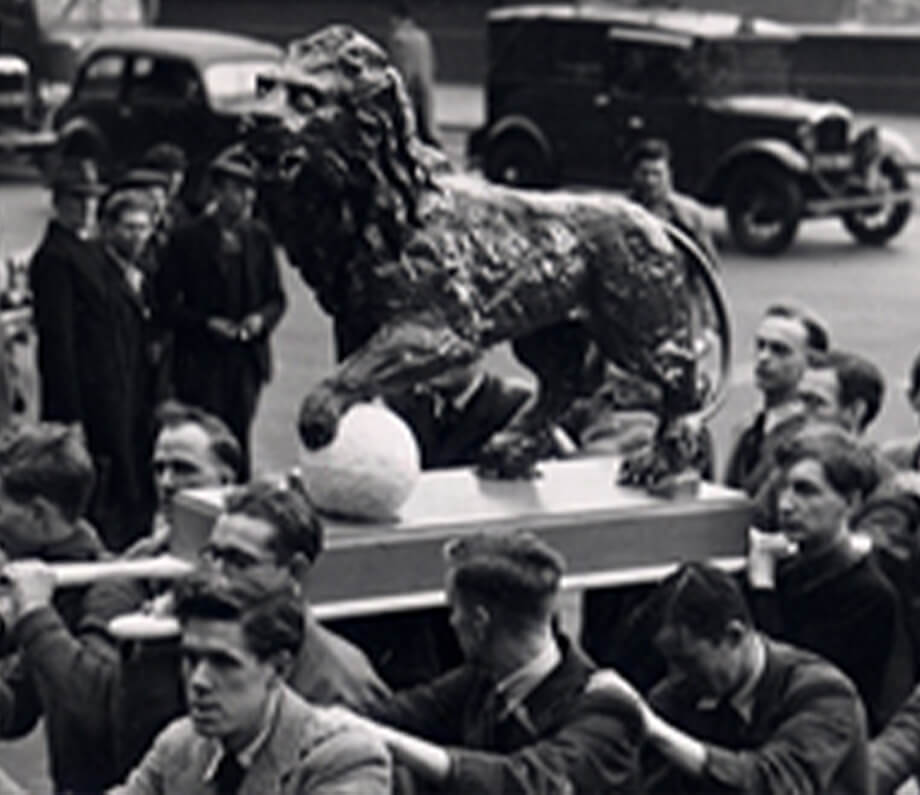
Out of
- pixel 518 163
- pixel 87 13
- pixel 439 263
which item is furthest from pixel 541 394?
pixel 87 13

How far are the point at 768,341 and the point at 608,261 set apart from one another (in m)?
2.79

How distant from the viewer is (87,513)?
36.7ft

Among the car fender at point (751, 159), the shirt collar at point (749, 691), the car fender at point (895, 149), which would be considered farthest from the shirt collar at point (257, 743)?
the car fender at point (895, 149)

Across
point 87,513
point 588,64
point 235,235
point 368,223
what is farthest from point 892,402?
point 368,223

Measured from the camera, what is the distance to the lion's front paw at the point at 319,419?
19.3ft

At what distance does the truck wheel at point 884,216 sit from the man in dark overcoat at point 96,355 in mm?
13464

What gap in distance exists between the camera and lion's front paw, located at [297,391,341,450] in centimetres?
587

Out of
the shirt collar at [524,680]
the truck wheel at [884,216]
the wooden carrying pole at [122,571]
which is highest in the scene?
the wooden carrying pole at [122,571]

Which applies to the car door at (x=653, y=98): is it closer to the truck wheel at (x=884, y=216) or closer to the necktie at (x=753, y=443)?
the truck wheel at (x=884, y=216)

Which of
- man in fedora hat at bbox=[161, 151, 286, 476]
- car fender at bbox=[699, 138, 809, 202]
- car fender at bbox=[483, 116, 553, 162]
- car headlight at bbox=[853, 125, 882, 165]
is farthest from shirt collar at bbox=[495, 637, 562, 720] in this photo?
car fender at bbox=[483, 116, 553, 162]

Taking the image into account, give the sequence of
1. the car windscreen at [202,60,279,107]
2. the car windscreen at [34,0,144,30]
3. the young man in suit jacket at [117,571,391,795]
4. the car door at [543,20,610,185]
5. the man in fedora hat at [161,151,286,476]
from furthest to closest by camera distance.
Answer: the car windscreen at [34,0,144,30] < the car door at [543,20,610,185] < the car windscreen at [202,60,279,107] < the man in fedora hat at [161,151,286,476] < the young man in suit jacket at [117,571,391,795]

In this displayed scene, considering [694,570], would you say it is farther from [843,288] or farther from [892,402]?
[843,288]

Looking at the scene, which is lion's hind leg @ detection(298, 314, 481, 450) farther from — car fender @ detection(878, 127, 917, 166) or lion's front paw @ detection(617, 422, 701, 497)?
car fender @ detection(878, 127, 917, 166)

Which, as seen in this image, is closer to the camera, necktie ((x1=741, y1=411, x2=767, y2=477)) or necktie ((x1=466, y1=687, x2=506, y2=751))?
necktie ((x1=466, y1=687, x2=506, y2=751))
